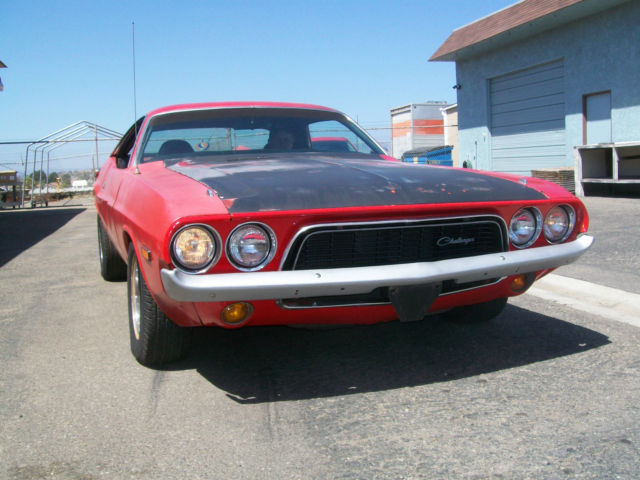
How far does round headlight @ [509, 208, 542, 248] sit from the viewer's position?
9.84 feet

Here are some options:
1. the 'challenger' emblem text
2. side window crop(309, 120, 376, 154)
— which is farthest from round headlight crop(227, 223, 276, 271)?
side window crop(309, 120, 376, 154)

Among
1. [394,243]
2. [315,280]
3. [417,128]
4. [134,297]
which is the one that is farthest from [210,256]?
[417,128]

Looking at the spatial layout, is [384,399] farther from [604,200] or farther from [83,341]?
[604,200]

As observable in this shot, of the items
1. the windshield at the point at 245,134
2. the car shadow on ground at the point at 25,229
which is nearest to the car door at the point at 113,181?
the windshield at the point at 245,134

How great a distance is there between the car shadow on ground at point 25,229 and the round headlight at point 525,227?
18.7ft

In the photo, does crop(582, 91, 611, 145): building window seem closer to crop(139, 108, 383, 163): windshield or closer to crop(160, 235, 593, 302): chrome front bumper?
crop(139, 108, 383, 163): windshield

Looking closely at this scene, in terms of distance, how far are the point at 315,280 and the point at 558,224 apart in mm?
1426

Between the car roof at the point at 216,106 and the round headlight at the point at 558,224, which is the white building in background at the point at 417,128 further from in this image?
the round headlight at the point at 558,224

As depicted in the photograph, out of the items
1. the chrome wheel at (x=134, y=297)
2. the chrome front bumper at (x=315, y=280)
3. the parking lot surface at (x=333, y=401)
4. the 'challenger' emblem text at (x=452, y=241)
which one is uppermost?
the 'challenger' emblem text at (x=452, y=241)

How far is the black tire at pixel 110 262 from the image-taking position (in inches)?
210

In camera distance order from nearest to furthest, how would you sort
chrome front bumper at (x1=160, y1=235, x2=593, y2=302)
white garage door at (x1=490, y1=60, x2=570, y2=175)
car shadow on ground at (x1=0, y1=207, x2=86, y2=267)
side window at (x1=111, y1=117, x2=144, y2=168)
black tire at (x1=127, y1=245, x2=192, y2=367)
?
chrome front bumper at (x1=160, y1=235, x2=593, y2=302) → black tire at (x1=127, y1=245, x2=192, y2=367) → side window at (x1=111, y1=117, x2=144, y2=168) → car shadow on ground at (x1=0, y1=207, x2=86, y2=267) → white garage door at (x1=490, y1=60, x2=570, y2=175)

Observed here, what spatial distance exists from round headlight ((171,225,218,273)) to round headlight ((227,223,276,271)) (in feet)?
0.25

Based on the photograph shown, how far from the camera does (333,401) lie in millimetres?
2711

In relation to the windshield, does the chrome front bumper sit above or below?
below
